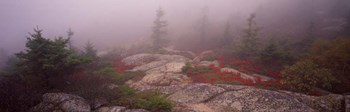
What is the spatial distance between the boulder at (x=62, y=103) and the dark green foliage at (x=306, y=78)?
13.7 metres

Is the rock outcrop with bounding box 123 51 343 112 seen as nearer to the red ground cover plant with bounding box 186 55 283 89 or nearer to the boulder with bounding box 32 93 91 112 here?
the red ground cover plant with bounding box 186 55 283 89

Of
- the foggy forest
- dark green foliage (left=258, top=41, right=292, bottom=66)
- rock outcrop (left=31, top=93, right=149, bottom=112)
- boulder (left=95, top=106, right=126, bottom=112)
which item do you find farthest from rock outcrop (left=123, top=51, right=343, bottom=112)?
dark green foliage (left=258, top=41, right=292, bottom=66)

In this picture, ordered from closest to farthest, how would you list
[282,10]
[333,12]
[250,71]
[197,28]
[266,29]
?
[250,71] < [266,29] < [197,28] < [333,12] < [282,10]

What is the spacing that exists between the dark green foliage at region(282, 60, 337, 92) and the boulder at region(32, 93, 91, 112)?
1370cm

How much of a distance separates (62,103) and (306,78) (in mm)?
15874

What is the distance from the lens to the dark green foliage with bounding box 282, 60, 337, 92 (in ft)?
48.9

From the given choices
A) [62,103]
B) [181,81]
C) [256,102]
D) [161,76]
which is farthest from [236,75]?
[62,103]

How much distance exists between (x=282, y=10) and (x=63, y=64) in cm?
6975

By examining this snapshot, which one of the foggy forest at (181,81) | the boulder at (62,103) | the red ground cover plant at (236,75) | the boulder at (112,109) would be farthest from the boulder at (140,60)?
the boulder at (112,109)

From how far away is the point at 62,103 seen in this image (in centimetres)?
1145

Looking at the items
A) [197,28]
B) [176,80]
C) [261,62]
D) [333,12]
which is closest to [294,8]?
[333,12]

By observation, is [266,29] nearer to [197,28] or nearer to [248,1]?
[197,28]

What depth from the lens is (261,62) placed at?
2228cm

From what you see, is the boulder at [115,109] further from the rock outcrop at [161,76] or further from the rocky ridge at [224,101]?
the rock outcrop at [161,76]
